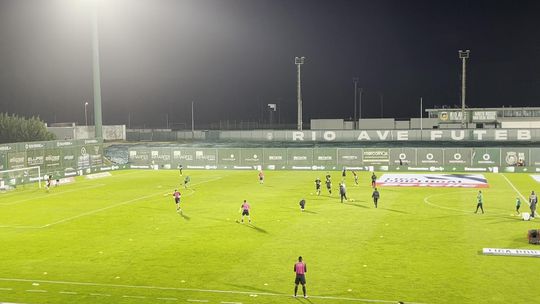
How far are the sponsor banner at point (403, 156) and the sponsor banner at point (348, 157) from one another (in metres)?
4.28

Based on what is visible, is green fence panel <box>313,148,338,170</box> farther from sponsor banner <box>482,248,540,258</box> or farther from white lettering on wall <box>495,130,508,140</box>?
sponsor banner <box>482,248,540,258</box>

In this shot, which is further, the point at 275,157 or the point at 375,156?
the point at 275,157

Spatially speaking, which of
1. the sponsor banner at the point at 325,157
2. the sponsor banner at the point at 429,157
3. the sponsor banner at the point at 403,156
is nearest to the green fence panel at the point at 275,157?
the sponsor banner at the point at 325,157

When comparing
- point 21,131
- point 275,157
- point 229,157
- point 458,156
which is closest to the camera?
point 458,156

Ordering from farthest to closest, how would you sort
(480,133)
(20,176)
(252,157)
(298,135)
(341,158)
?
(298,135) → (480,133) → (252,157) → (341,158) → (20,176)

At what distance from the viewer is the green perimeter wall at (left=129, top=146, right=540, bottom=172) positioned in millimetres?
67188

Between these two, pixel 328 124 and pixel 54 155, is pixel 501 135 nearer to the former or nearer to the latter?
pixel 328 124

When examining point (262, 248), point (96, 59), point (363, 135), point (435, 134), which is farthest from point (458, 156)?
point (96, 59)

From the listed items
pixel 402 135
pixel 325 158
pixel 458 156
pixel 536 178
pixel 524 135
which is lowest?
pixel 536 178

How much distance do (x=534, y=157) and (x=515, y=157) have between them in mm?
2163

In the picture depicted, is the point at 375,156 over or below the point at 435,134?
below

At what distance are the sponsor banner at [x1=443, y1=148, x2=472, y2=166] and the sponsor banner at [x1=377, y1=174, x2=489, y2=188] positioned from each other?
6493 mm

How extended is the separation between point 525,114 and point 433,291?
298 feet

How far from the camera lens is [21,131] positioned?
92.8 meters
